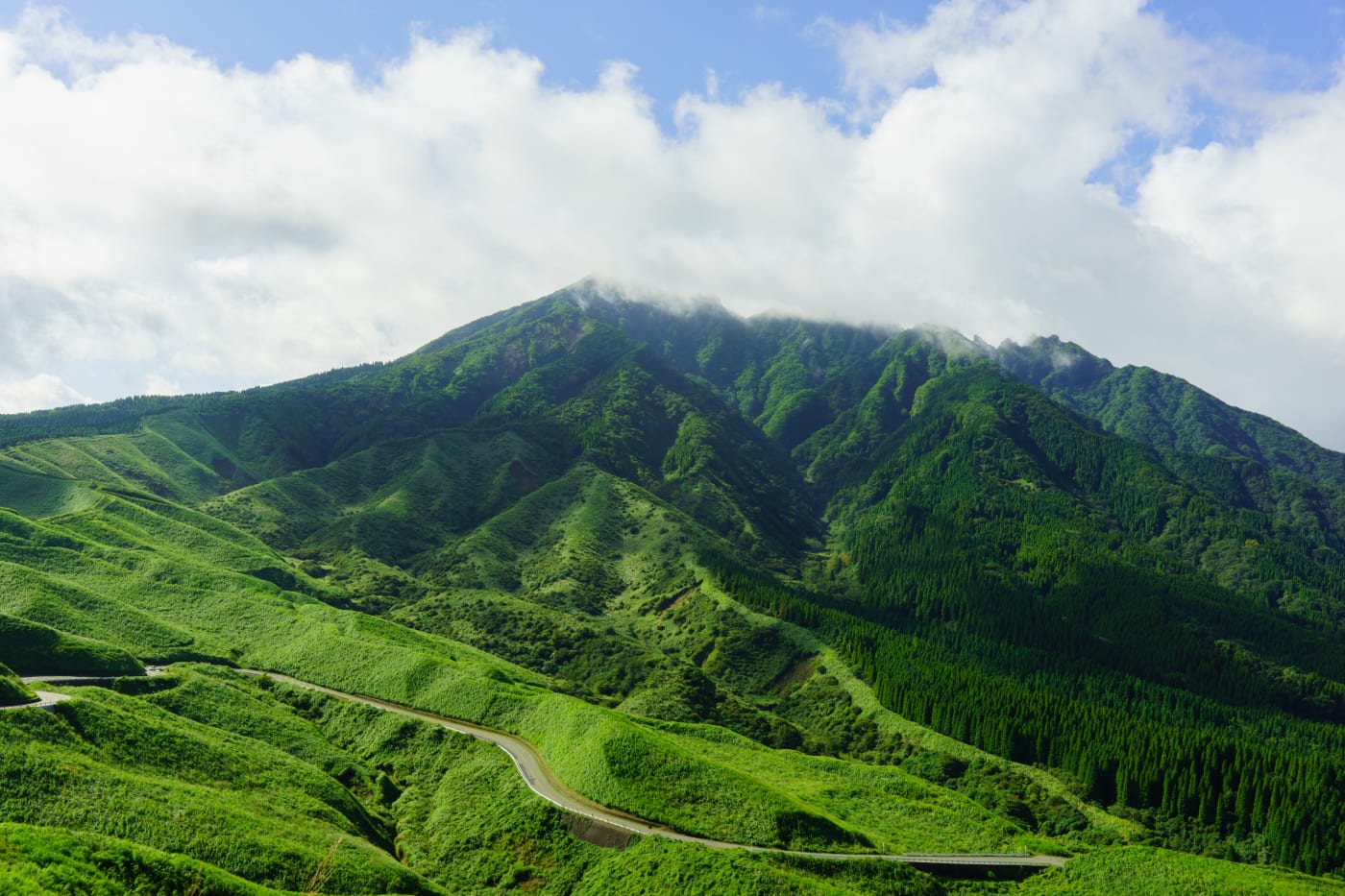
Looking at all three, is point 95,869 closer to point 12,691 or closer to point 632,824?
point 12,691

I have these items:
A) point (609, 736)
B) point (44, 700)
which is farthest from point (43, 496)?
point (609, 736)

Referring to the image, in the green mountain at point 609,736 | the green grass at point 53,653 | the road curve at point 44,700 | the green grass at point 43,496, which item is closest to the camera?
the green mountain at point 609,736

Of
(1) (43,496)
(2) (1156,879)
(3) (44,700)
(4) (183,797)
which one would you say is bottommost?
(4) (183,797)

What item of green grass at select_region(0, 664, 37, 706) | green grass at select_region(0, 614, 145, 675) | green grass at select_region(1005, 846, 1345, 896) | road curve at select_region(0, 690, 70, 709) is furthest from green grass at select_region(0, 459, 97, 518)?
green grass at select_region(1005, 846, 1345, 896)

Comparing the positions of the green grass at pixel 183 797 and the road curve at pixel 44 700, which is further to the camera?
the road curve at pixel 44 700

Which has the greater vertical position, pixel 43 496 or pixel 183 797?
pixel 43 496

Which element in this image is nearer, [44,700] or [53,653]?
[44,700]

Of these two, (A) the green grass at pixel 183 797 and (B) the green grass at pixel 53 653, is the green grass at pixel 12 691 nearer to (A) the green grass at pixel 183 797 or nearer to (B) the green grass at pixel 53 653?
(A) the green grass at pixel 183 797

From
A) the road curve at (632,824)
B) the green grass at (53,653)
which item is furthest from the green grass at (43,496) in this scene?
the road curve at (632,824)

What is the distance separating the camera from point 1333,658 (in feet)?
616

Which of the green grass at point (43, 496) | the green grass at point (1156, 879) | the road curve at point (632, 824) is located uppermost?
the green grass at point (43, 496)

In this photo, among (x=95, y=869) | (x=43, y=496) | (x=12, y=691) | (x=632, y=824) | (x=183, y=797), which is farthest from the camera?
(x=43, y=496)

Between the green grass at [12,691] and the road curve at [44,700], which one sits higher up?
the green grass at [12,691]

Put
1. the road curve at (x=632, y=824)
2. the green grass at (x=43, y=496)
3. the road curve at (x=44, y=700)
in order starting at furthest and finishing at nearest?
the green grass at (x=43, y=496)
the road curve at (x=632, y=824)
the road curve at (x=44, y=700)
